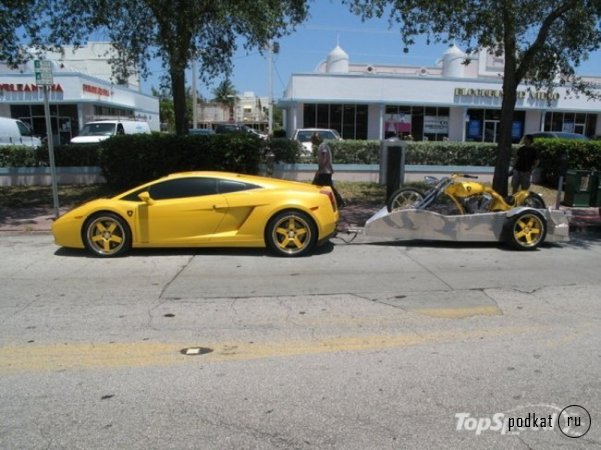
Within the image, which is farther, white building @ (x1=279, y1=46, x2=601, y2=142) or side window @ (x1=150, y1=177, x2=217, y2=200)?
white building @ (x1=279, y1=46, x2=601, y2=142)

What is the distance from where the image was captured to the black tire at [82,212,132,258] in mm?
8172

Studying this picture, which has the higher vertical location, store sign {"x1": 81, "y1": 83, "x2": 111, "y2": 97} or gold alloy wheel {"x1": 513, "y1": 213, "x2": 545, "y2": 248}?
store sign {"x1": 81, "y1": 83, "x2": 111, "y2": 97}

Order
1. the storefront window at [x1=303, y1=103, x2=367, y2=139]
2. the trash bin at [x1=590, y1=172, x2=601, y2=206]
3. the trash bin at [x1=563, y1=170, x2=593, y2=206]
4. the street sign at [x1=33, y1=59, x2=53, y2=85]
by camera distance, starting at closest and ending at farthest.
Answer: the street sign at [x1=33, y1=59, x2=53, y2=85] → the trash bin at [x1=590, y1=172, x2=601, y2=206] → the trash bin at [x1=563, y1=170, x2=593, y2=206] → the storefront window at [x1=303, y1=103, x2=367, y2=139]

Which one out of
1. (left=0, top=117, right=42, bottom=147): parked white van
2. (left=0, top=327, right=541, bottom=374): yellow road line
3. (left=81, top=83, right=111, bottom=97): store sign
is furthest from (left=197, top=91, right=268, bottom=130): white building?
(left=0, top=327, right=541, bottom=374): yellow road line

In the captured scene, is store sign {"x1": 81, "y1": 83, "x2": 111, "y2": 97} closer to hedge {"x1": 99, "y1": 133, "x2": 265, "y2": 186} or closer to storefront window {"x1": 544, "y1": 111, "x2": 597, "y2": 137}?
hedge {"x1": 99, "y1": 133, "x2": 265, "y2": 186}

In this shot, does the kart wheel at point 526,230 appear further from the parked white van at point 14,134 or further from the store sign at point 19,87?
the store sign at point 19,87

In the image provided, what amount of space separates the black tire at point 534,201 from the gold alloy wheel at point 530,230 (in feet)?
3.55

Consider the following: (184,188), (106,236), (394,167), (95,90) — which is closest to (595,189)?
(394,167)

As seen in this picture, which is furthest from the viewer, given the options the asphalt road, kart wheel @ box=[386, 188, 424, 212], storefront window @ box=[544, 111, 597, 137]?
storefront window @ box=[544, 111, 597, 137]

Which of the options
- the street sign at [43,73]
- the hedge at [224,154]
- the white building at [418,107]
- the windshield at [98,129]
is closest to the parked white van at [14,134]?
the windshield at [98,129]

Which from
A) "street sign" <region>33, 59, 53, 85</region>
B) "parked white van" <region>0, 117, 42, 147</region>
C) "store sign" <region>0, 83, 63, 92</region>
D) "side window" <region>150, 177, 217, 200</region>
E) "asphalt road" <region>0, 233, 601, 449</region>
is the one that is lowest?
"asphalt road" <region>0, 233, 601, 449</region>

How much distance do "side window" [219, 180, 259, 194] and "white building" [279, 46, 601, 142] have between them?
81.3 ft

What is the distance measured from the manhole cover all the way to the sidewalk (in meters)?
6.11

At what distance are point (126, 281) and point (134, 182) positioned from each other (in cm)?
774
